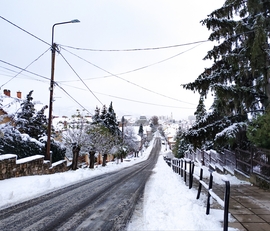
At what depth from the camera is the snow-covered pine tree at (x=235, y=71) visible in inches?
404

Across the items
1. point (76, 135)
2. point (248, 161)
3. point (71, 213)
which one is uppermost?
point (76, 135)

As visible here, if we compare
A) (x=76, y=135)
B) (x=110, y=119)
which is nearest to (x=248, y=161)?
(x=76, y=135)

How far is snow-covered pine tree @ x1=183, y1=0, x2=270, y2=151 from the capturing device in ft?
33.7

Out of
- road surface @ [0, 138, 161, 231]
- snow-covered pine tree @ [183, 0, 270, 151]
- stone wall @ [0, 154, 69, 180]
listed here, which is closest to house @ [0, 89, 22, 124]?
stone wall @ [0, 154, 69, 180]

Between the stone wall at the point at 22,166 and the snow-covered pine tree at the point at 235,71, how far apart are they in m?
8.17

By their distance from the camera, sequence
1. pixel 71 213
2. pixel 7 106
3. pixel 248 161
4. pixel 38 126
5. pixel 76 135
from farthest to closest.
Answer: pixel 38 126
pixel 76 135
pixel 7 106
pixel 248 161
pixel 71 213

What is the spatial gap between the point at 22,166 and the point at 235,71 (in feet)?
37.1

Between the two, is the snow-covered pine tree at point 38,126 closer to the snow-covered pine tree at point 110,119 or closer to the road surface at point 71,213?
the snow-covered pine tree at point 110,119

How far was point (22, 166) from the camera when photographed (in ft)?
39.9

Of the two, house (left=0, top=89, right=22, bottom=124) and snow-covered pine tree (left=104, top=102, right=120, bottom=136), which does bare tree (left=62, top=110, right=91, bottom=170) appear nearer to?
house (left=0, top=89, right=22, bottom=124)

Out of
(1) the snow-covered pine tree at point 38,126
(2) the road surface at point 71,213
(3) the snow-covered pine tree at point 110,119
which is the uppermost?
(3) the snow-covered pine tree at point 110,119

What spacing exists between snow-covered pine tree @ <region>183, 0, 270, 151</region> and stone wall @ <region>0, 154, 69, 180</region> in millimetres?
8168

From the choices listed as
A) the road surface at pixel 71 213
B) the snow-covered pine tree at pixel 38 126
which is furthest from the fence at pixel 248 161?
the snow-covered pine tree at pixel 38 126

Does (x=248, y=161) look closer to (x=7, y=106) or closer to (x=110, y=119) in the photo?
(x=7, y=106)
